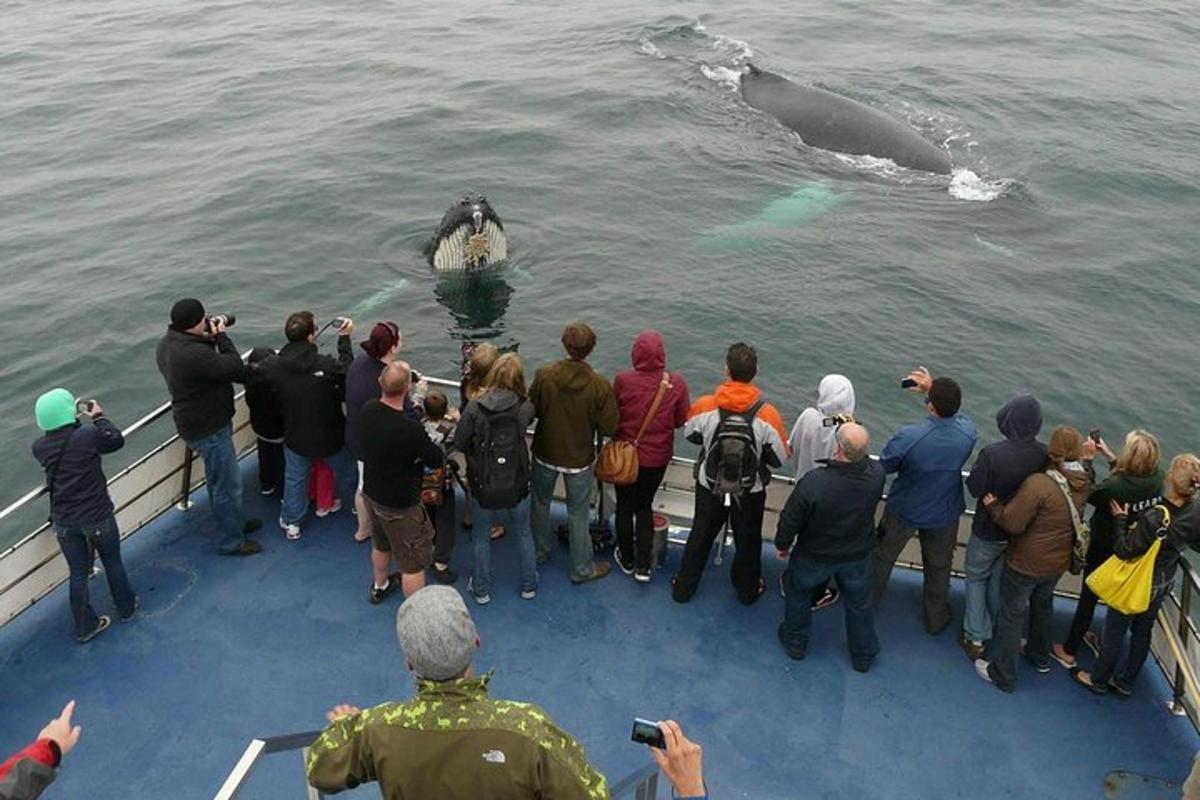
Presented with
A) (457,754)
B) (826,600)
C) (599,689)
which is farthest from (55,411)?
(826,600)

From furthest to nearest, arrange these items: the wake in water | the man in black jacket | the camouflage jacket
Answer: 1. the wake in water
2. the man in black jacket
3. the camouflage jacket

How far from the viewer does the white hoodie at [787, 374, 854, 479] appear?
7277mm

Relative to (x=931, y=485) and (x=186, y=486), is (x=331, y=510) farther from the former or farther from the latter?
(x=931, y=485)

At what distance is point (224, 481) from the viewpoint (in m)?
8.37

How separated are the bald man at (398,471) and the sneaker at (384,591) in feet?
1.16

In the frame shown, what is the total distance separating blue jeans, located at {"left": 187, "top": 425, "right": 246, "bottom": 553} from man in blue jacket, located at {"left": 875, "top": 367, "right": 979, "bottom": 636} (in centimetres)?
541

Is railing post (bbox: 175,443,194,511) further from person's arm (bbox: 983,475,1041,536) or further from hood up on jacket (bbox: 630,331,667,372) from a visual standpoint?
person's arm (bbox: 983,475,1041,536)

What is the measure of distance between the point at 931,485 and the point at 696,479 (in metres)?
1.78

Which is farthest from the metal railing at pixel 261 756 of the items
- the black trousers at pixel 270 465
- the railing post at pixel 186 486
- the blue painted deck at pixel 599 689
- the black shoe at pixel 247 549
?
the railing post at pixel 186 486

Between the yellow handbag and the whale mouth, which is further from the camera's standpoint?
the whale mouth

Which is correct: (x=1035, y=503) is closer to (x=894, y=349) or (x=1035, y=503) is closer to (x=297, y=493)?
(x=297, y=493)

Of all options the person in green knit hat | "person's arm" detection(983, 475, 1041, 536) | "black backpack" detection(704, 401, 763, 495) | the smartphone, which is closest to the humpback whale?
"person's arm" detection(983, 475, 1041, 536)

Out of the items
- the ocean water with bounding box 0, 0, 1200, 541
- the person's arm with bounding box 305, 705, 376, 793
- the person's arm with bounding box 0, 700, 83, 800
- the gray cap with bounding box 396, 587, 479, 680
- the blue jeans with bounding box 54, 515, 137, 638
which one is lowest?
the ocean water with bounding box 0, 0, 1200, 541

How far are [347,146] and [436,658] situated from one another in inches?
934
